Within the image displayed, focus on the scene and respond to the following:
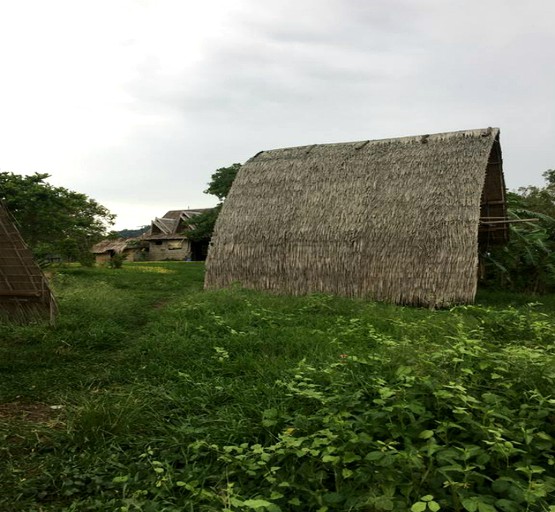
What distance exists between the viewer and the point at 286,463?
213 centimetres

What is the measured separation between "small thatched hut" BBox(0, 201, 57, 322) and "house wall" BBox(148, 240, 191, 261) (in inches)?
994

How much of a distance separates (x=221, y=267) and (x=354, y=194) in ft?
10.9

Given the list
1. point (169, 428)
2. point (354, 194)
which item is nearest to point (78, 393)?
point (169, 428)

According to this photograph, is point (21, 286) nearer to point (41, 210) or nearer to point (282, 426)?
point (282, 426)

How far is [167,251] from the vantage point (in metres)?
32.0

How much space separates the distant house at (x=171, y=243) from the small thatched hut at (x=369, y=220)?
21828 mm

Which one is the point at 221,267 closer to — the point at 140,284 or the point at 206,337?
the point at 140,284

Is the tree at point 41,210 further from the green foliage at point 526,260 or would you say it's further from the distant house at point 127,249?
the distant house at point 127,249

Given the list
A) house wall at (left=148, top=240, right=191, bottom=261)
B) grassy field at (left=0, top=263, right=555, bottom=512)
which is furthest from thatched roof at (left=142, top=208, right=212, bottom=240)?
grassy field at (left=0, top=263, right=555, bottom=512)

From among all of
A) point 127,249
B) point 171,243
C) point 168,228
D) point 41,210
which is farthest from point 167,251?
point 41,210

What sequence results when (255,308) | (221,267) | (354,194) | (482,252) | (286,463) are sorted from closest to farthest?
1. (286,463)
2. (255,308)
3. (354,194)
4. (221,267)
5. (482,252)

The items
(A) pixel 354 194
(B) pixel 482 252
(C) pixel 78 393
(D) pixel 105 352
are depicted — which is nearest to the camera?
(C) pixel 78 393

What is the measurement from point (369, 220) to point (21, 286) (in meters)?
6.02

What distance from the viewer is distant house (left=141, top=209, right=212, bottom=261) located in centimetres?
3133
